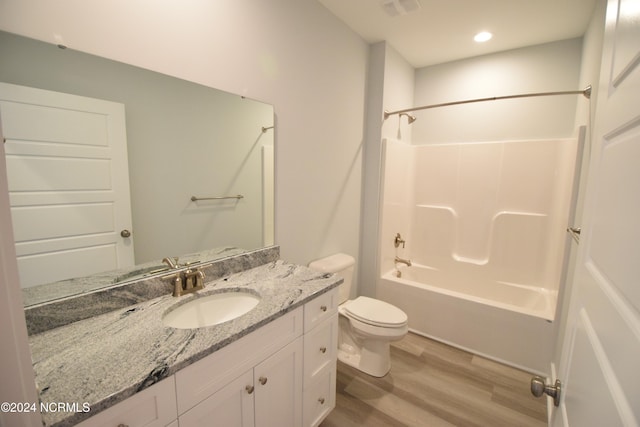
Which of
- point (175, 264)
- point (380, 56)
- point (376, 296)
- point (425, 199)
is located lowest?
point (376, 296)

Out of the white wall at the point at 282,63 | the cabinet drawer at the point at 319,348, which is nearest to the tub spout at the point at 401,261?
the white wall at the point at 282,63

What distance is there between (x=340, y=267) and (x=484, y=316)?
1223 mm

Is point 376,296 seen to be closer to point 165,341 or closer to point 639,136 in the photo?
point 165,341

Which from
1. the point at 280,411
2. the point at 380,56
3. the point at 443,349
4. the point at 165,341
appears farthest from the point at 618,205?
the point at 380,56

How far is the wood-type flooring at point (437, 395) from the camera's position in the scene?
5.41 feet

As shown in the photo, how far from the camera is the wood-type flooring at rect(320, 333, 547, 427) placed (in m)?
1.65

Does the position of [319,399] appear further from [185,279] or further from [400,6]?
[400,6]

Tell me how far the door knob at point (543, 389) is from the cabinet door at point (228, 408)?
93 cm

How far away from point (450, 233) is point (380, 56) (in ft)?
6.22

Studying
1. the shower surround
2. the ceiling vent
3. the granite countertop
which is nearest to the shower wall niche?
the shower surround

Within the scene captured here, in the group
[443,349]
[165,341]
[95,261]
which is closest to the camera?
[165,341]

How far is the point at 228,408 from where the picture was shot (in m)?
0.99

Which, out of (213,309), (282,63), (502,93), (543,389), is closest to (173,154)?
(213,309)

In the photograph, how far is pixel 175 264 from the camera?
1.31 m
